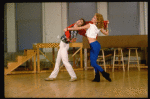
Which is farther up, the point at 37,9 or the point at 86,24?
the point at 37,9

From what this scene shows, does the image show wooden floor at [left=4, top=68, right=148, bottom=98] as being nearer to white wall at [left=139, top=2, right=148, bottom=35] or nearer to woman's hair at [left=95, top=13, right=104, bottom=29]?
woman's hair at [left=95, top=13, right=104, bottom=29]

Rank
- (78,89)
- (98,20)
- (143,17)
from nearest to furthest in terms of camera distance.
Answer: (78,89) → (98,20) → (143,17)

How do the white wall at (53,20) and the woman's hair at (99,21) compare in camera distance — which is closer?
the woman's hair at (99,21)

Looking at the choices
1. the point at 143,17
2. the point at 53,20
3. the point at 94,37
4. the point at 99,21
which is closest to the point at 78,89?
the point at 94,37

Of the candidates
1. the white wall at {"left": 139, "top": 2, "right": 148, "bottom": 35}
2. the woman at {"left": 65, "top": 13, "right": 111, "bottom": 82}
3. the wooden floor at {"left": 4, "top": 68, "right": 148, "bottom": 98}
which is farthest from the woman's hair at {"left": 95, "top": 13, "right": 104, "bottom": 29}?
the white wall at {"left": 139, "top": 2, "right": 148, "bottom": 35}

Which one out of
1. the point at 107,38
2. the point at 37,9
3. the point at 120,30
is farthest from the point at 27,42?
the point at 120,30

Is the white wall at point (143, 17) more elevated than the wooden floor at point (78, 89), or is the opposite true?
the white wall at point (143, 17)

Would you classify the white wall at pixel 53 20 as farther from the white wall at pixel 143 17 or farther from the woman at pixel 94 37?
the woman at pixel 94 37

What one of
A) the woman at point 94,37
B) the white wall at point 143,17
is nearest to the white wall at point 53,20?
the white wall at point 143,17

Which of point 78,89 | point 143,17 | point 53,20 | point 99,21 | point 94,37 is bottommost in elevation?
point 78,89

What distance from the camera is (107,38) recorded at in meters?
5.64

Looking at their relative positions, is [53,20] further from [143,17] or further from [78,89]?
[78,89]

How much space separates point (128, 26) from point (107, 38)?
1.92m

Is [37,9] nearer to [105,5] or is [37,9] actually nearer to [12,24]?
[12,24]
